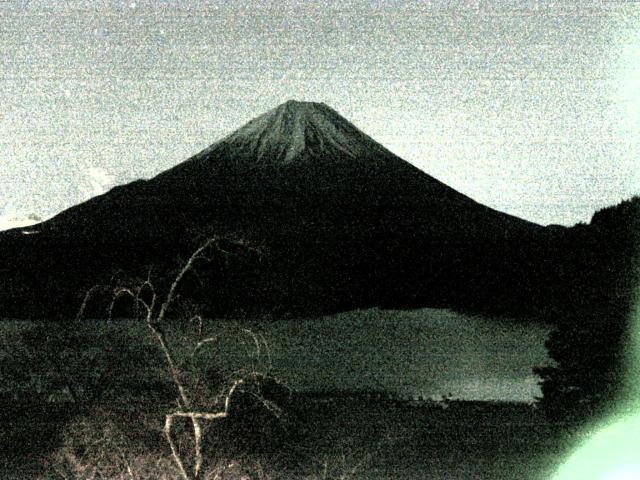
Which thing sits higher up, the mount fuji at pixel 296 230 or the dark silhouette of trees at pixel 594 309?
the dark silhouette of trees at pixel 594 309

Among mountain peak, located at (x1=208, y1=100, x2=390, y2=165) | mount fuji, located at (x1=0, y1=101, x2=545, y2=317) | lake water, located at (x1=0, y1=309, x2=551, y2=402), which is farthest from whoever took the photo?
mountain peak, located at (x1=208, y1=100, x2=390, y2=165)

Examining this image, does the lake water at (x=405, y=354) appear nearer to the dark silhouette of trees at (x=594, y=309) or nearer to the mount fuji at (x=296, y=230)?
the mount fuji at (x=296, y=230)

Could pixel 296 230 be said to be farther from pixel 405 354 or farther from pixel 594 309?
pixel 594 309

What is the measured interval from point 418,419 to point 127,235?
223ft

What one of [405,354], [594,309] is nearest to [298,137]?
[405,354]

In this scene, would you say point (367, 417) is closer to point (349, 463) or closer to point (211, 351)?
point (349, 463)

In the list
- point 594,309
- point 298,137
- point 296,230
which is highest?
point 594,309

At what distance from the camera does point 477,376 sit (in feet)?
131

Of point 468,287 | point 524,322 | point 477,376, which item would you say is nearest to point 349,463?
point 477,376

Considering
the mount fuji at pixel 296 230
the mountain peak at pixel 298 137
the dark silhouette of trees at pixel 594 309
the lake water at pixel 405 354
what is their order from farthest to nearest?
the mountain peak at pixel 298 137
the mount fuji at pixel 296 230
the lake water at pixel 405 354
the dark silhouette of trees at pixel 594 309

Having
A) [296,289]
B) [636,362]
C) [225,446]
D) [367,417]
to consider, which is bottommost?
[296,289]

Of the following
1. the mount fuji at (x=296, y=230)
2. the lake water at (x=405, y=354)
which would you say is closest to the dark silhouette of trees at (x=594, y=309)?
the lake water at (x=405, y=354)

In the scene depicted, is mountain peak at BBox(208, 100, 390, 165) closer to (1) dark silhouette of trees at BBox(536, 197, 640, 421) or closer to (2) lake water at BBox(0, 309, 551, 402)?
(2) lake water at BBox(0, 309, 551, 402)

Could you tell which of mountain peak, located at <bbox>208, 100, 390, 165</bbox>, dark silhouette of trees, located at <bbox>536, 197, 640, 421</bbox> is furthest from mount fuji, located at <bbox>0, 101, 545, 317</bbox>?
dark silhouette of trees, located at <bbox>536, 197, 640, 421</bbox>
